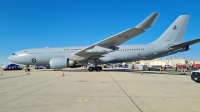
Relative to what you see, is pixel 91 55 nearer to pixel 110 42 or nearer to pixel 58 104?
pixel 110 42

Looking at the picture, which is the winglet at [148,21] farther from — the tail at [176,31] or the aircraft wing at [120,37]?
the tail at [176,31]

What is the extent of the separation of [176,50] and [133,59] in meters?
5.54

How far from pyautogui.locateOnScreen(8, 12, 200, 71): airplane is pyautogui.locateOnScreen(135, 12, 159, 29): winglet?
31.6 inches

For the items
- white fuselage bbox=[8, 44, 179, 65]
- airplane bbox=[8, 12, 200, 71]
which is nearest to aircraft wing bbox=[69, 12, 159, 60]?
airplane bbox=[8, 12, 200, 71]

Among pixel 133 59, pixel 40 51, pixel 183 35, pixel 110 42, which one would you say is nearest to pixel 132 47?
pixel 133 59

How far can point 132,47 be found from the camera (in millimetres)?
20234

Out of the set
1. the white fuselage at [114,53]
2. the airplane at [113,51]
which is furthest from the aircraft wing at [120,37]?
the white fuselage at [114,53]

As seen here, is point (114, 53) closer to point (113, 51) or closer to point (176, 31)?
point (113, 51)

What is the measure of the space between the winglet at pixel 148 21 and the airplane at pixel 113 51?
0.80 m

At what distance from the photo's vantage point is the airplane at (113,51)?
1645 centimetres

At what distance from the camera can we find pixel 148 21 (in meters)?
12.6

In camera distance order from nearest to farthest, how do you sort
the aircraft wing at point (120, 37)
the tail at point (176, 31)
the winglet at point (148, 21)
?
1. the winglet at point (148, 21)
2. the aircraft wing at point (120, 37)
3. the tail at point (176, 31)

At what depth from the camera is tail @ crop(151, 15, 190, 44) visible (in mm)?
18766

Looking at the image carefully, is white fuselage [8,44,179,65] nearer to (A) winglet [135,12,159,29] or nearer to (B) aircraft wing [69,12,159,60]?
(B) aircraft wing [69,12,159,60]
